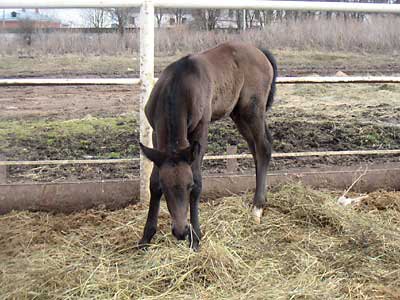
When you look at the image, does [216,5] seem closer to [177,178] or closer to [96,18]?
[177,178]


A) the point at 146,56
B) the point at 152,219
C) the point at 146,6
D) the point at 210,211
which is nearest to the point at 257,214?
the point at 210,211

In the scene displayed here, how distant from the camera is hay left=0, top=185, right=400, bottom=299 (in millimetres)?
3213

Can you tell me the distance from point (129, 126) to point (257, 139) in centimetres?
286

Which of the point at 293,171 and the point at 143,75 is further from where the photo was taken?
the point at 293,171

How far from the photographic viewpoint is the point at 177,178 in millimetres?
3375

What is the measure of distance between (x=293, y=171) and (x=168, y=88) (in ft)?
6.64

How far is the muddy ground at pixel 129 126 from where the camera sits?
5777mm

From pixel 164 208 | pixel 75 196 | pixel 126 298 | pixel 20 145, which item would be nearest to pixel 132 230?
pixel 164 208

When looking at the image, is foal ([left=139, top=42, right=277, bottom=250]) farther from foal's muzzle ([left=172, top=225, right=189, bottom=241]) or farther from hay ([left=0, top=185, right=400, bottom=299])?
hay ([left=0, top=185, right=400, bottom=299])

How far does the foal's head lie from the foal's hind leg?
130 centimetres

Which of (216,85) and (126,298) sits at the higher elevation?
(216,85)

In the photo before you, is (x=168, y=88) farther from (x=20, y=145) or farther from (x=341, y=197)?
(x=20, y=145)

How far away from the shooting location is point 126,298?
3.09m

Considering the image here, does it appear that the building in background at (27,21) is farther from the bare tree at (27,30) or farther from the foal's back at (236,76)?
the foal's back at (236,76)
